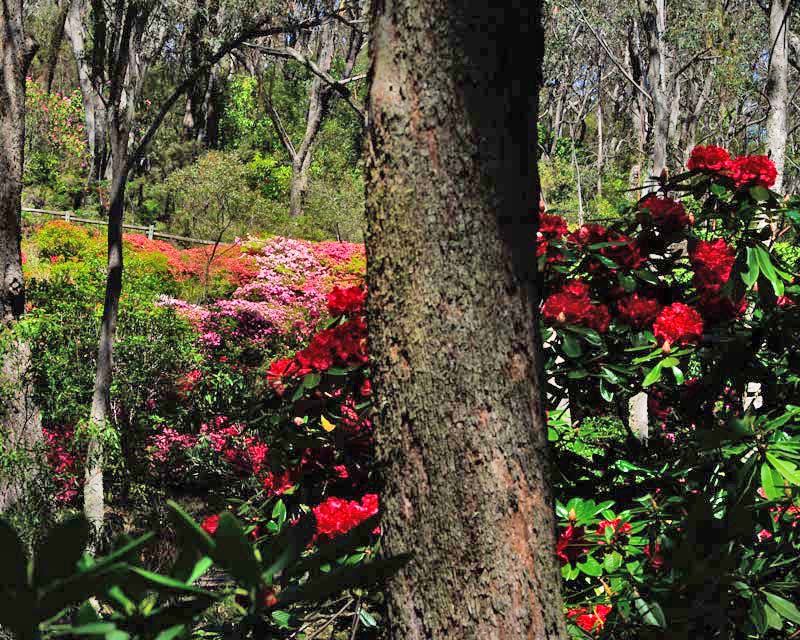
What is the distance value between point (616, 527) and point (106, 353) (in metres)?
6.12

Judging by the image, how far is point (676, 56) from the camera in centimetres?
1892

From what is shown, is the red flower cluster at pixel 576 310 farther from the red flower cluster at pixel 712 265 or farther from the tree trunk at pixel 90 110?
the tree trunk at pixel 90 110

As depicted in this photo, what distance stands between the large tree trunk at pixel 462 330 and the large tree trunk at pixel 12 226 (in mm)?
6124

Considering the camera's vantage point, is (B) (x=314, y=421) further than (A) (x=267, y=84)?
No

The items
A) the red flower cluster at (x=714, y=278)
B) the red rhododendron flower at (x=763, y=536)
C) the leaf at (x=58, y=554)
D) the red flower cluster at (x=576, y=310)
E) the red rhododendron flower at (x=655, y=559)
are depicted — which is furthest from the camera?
the red flower cluster at (x=714, y=278)

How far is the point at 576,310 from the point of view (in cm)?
245

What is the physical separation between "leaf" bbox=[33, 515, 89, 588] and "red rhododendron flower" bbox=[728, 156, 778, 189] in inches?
97.0

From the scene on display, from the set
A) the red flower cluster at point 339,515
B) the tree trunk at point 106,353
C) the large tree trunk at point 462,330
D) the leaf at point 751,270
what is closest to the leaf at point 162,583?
the large tree trunk at point 462,330

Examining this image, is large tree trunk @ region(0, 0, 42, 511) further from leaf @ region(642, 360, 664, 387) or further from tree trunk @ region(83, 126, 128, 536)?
leaf @ region(642, 360, 664, 387)

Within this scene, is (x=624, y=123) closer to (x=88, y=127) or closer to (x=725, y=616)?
(x=88, y=127)

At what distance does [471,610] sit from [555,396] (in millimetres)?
1507

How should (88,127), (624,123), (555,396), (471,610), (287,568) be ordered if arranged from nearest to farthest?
(287,568) < (471,610) < (555,396) < (88,127) < (624,123)

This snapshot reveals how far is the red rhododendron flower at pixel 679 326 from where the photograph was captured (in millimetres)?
2391

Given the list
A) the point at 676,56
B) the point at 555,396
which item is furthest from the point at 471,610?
the point at 676,56
